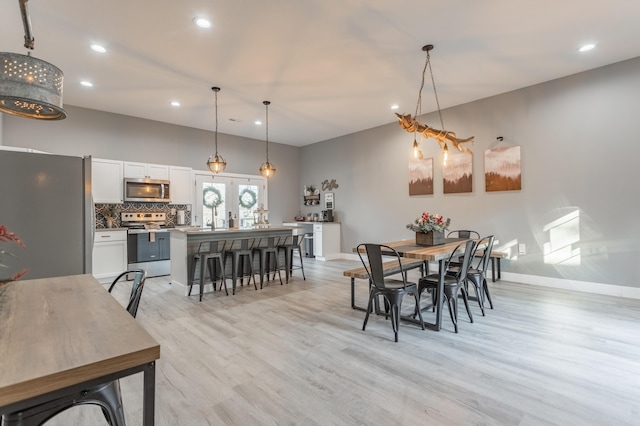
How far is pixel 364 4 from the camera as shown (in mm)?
3023

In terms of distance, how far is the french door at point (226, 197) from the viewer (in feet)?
23.5

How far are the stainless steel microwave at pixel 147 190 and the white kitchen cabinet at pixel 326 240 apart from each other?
11.4ft

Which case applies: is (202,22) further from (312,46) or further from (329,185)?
(329,185)

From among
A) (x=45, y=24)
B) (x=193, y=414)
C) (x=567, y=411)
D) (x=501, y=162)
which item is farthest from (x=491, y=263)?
(x=45, y=24)

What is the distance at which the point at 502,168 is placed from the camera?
5332mm

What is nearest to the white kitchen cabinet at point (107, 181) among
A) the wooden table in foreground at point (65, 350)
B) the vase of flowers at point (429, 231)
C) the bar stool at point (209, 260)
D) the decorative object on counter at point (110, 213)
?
the decorative object on counter at point (110, 213)

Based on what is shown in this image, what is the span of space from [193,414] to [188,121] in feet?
20.1

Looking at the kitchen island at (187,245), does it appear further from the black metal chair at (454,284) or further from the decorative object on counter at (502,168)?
the decorative object on counter at (502,168)

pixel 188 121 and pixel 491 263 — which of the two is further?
pixel 188 121

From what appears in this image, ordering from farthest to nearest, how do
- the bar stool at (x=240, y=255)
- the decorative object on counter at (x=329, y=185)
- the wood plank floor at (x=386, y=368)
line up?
the decorative object on counter at (x=329, y=185)
the bar stool at (x=240, y=255)
the wood plank floor at (x=386, y=368)

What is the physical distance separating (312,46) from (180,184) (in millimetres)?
4346

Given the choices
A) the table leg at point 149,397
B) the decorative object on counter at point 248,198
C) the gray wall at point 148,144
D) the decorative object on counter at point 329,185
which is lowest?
the table leg at point 149,397

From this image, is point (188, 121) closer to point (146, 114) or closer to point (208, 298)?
point (146, 114)

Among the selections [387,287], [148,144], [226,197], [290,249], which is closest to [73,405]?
[387,287]
